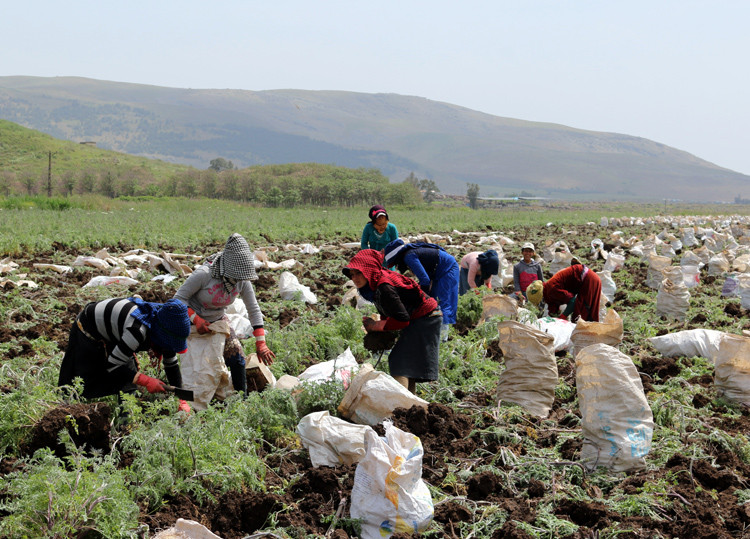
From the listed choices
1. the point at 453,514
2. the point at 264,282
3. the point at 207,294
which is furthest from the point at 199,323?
the point at 264,282

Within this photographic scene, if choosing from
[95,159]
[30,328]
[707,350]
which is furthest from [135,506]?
[95,159]

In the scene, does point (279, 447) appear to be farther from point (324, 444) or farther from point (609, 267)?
point (609, 267)

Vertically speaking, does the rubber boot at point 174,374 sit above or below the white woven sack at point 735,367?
below

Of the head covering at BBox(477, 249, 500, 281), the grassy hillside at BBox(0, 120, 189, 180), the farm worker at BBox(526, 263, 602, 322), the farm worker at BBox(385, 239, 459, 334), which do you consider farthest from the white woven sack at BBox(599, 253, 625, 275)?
the grassy hillside at BBox(0, 120, 189, 180)

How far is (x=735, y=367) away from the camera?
4.43 meters

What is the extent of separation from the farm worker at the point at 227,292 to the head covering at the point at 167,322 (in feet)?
1.85

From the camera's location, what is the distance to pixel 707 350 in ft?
18.3

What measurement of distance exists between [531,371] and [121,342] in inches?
105

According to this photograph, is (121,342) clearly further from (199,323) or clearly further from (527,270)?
(527,270)

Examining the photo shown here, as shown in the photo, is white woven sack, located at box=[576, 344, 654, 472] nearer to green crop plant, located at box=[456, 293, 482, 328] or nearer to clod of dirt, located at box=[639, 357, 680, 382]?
clod of dirt, located at box=[639, 357, 680, 382]

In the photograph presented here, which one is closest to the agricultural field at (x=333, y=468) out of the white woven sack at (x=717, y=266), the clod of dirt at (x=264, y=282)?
the clod of dirt at (x=264, y=282)

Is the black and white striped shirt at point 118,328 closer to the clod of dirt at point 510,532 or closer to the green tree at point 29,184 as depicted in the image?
the clod of dirt at point 510,532

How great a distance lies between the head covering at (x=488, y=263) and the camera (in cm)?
A: 728

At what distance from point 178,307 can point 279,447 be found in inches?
41.7
